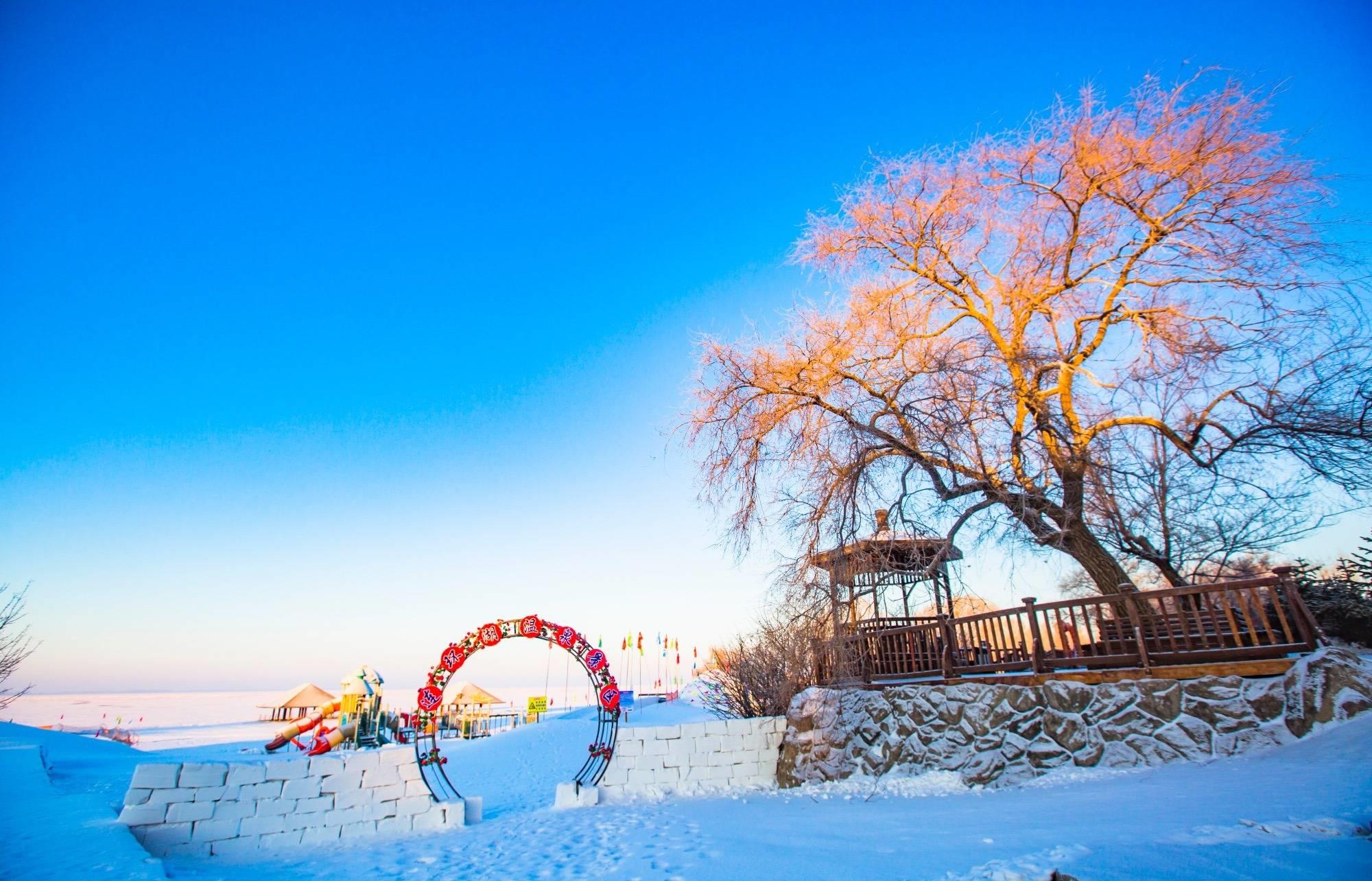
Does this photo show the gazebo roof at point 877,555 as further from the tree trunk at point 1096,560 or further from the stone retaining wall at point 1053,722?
the stone retaining wall at point 1053,722

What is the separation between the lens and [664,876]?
5160mm

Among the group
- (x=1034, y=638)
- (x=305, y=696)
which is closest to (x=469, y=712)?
(x=305, y=696)

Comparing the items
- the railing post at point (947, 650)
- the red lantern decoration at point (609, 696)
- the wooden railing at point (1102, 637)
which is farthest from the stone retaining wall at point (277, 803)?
the railing post at point (947, 650)

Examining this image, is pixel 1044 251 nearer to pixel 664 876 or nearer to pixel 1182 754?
pixel 1182 754

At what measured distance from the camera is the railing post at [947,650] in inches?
347

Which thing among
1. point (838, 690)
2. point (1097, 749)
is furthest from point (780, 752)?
point (1097, 749)

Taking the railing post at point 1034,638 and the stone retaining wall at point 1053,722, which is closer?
the stone retaining wall at point 1053,722

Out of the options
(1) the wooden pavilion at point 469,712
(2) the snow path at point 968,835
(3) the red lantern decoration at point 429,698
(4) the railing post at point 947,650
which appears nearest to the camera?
(2) the snow path at point 968,835

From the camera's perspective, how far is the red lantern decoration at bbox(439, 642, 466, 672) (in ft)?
32.0

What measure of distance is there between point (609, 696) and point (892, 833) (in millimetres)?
5640

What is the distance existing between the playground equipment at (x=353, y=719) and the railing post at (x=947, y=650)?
15.5 m

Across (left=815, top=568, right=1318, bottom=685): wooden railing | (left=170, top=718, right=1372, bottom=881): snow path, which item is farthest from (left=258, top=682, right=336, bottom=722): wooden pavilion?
(left=815, top=568, right=1318, bottom=685): wooden railing

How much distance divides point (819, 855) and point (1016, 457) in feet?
19.0

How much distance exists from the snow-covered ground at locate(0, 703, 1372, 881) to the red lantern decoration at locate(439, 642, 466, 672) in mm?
2307
